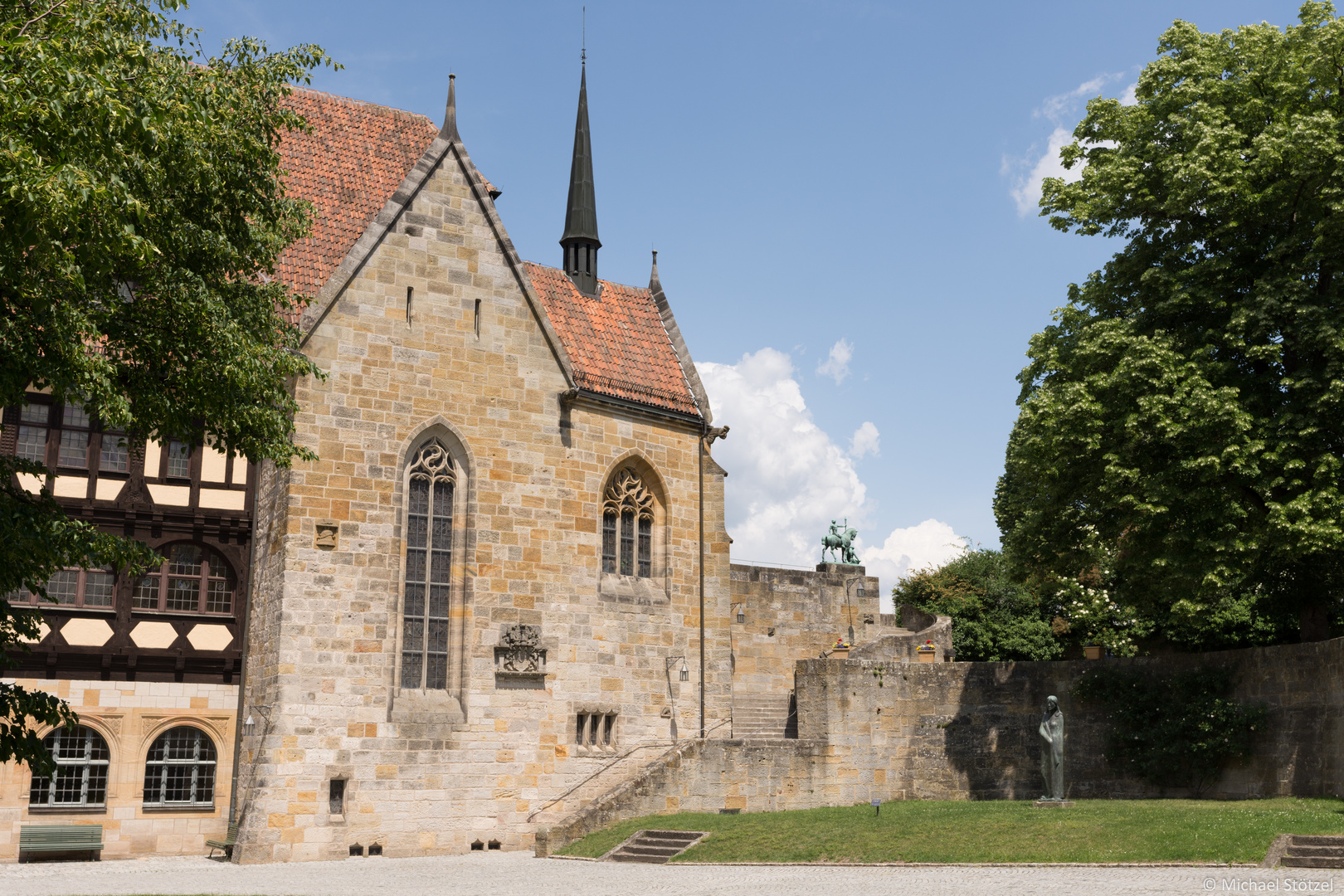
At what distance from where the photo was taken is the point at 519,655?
2486 centimetres

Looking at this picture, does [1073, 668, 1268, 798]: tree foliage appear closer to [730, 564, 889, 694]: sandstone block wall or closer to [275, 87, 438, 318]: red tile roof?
[730, 564, 889, 694]: sandstone block wall

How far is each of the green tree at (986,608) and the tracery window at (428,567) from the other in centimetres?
1635

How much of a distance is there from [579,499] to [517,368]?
10.2 feet

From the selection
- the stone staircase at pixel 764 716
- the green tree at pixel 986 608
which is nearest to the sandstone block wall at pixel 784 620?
the stone staircase at pixel 764 716

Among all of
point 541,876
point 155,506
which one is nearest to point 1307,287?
point 541,876

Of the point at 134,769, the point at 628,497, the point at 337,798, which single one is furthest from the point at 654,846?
the point at 134,769

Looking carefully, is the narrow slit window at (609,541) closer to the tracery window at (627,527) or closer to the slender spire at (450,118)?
the tracery window at (627,527)

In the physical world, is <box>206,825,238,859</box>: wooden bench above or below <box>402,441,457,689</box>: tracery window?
below

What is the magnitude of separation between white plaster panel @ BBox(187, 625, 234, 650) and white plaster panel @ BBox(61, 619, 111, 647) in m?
1.49

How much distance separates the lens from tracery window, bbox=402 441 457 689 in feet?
79.4

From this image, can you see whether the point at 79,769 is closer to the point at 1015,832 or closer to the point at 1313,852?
the point at 1015,832

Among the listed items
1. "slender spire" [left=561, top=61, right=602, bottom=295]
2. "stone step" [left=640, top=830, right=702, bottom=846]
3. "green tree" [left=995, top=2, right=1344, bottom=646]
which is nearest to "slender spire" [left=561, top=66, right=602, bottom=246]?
"slender spire" [left=561, top=61, right=602, bottom=295]

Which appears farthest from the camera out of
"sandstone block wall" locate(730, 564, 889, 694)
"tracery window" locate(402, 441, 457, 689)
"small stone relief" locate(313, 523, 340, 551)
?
"sandstone block wall" locate(730, 564, 889, 694)

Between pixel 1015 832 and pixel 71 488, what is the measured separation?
1754cm
